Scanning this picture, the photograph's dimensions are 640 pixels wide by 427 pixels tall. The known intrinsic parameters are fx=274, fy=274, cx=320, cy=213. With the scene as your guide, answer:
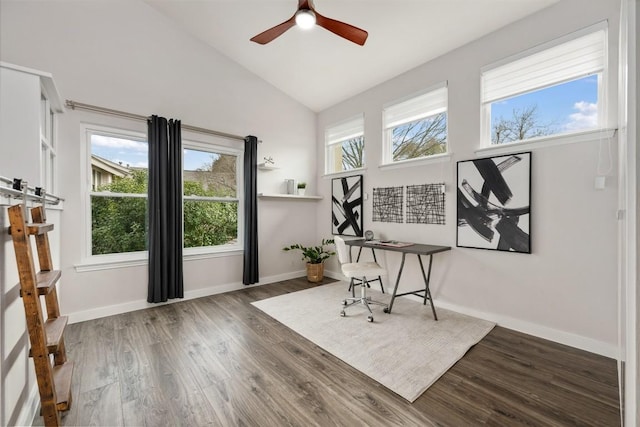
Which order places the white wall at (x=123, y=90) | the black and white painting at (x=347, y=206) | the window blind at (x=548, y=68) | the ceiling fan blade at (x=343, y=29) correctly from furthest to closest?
1. the black and white painting at (x=347, y=206)
2. the white wall at (x=123, y=90)
3. the window blind at (x=548, y=68)
4. the ceiling fan blade at (x=343, y=29)

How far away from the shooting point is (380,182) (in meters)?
4.06

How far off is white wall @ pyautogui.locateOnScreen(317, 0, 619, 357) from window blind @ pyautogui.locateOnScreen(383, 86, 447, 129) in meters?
0.13

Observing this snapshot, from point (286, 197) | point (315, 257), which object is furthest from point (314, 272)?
point (286, 197)

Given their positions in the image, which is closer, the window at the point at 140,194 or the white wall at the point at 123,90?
the white wall at the point at 123,90

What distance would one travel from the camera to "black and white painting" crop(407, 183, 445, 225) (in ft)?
11.1

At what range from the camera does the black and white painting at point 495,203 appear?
271 cm

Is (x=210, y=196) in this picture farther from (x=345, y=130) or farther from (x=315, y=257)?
(x=345, y=130)

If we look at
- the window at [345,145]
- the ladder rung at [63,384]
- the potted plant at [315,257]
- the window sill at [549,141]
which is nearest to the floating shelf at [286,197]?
the window at [345,145]

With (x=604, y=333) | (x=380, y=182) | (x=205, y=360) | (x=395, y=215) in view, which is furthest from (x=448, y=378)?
(x=380, y=182)

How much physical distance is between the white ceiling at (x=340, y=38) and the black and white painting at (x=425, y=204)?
5.34 feet

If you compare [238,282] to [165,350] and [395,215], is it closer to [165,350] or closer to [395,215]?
[165,350]

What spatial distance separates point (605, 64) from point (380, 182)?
244 cm

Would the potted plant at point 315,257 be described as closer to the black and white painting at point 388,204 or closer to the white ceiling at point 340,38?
the black and white painting at point 388,204

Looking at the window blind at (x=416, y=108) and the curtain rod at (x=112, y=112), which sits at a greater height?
the window blind at (x=416, y=108)
